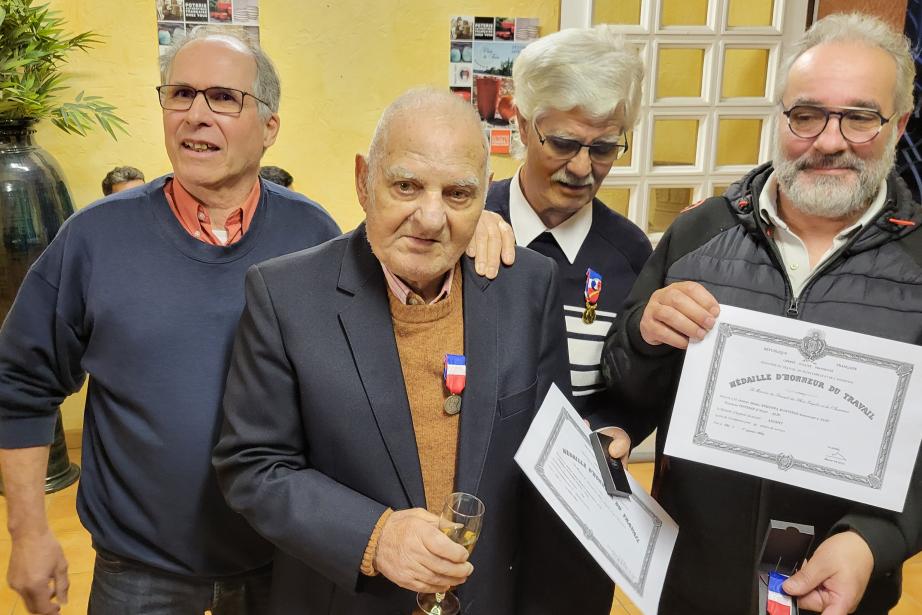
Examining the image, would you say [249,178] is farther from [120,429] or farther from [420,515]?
[420,515]

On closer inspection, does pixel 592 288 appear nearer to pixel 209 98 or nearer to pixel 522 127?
pixel 522 127

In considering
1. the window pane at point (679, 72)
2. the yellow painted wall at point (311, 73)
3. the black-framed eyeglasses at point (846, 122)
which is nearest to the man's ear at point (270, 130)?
the black-framed eyeglasses at point (846, 122)

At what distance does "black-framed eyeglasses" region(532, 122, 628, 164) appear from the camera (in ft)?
5.63

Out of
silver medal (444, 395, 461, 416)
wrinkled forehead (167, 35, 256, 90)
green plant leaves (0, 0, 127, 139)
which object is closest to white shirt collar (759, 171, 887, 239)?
silver medal (444, 395, 461, 416)

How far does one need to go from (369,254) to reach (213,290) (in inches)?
16.7

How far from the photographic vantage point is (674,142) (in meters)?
4.23

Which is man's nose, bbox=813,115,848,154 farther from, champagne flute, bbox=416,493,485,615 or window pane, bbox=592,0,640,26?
window pane, bbox=592,0,640,26

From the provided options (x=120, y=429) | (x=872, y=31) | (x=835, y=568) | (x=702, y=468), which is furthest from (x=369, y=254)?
(x=872, y=31)

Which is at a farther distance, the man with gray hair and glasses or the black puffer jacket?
the man with gray hair and glasses

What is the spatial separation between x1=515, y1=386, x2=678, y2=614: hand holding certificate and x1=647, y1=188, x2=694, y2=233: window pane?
300 cm

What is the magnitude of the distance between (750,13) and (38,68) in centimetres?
356

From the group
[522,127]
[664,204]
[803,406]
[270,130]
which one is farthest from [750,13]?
[803,406]

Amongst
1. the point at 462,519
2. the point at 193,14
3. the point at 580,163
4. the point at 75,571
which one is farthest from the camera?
the point at 193,14

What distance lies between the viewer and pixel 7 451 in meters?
1.65
